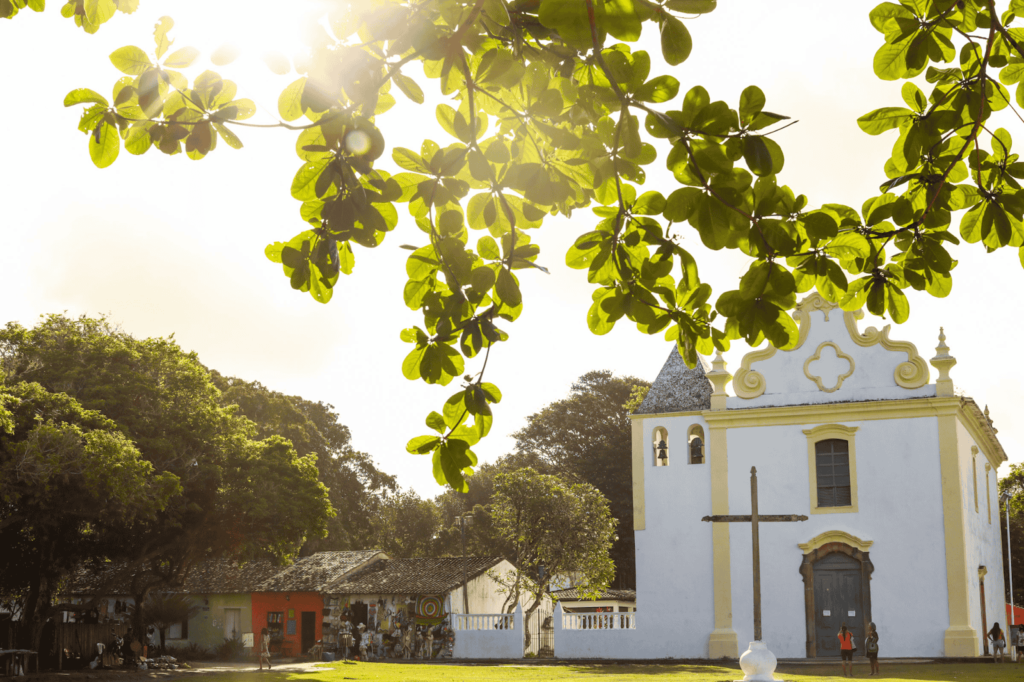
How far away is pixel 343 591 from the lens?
109 ft

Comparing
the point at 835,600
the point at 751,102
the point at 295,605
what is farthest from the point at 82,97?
the point at 295,605

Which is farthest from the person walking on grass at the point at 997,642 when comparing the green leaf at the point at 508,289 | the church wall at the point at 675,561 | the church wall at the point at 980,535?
the green leaf at the point at 508,289

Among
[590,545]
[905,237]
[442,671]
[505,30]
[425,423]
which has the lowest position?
[442,671]

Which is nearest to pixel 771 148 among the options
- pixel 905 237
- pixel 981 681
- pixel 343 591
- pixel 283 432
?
pixel 905 237

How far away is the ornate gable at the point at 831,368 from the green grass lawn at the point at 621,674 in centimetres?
675

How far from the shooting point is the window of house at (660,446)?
86.6ft

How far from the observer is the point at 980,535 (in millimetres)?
26109

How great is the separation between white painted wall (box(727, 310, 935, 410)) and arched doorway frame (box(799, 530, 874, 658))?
3571mm

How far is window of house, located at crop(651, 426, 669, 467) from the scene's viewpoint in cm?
2639

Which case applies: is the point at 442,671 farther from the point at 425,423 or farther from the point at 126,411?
the point at 425,423

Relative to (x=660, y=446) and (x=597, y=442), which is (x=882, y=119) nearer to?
(x=660, y=446)

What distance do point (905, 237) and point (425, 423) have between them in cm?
189

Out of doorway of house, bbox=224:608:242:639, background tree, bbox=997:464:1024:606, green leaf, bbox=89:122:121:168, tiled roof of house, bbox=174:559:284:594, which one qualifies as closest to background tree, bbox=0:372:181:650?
tiled roof of house, bbox=174:559:284:594

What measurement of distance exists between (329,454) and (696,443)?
24.2 metres
